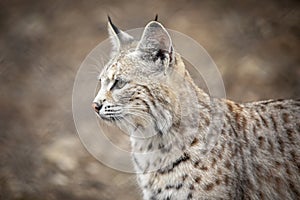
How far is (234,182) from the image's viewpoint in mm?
3840

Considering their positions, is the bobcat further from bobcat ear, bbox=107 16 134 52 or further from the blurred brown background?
the blurred brown background

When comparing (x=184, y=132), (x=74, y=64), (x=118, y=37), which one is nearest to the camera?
(x=184, y=132)

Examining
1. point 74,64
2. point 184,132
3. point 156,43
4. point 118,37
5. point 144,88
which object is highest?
point 74,64

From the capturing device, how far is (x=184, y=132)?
388 cm

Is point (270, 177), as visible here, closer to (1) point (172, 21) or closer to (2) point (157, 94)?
(2) point (157, 94)

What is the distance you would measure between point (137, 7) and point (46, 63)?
1.12 metres

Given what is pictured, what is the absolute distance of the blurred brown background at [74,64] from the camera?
5.82 metres

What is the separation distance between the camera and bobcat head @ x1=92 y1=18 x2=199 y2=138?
3750mm

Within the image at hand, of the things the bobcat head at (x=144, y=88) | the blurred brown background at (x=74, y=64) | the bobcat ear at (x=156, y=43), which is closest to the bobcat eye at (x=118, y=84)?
the bobcat head at (x=144, y=88)

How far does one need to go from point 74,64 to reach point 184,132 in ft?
9.30

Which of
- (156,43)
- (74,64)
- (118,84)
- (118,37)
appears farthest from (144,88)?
(74,64)

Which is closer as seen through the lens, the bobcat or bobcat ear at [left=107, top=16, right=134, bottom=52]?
the bobcat

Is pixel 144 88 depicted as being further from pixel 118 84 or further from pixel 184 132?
pixel 184 132

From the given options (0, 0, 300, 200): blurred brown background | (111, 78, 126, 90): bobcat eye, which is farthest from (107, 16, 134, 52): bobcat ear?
(0, 0, 300, 200): blurred brown background
